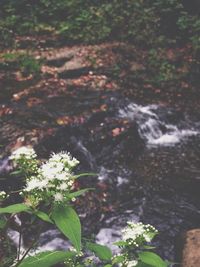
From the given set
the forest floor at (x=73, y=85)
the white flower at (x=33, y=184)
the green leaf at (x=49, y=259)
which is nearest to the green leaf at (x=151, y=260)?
the green leaf at (x=49, y=259)

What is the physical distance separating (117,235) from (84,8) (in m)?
10.3

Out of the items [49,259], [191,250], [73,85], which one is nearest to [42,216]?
[49,259]

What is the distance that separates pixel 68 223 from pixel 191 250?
13.2 ft

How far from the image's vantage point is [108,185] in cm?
769

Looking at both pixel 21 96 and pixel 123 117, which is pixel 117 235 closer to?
pixel 123 117

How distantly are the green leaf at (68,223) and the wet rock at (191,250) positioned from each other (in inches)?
146

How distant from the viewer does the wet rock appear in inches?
210

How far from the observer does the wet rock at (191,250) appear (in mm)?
5332

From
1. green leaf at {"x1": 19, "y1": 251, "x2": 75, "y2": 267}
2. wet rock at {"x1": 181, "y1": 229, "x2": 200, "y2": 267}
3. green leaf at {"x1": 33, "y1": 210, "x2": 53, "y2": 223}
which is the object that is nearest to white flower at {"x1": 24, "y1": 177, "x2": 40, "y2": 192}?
green leaf at {"x1": 33, "y1": 210, "x2": 53, "y2": 223}

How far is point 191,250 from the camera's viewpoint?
5.55m

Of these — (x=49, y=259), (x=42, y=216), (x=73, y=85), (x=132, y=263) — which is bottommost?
(x=73, y=85)

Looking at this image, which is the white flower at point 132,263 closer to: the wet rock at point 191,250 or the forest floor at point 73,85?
the wet rock at point 191,250

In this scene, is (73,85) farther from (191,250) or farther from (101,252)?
(101,252)

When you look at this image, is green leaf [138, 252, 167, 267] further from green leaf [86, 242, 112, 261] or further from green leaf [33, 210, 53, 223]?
green leaf [33, 210, 53, 223]
